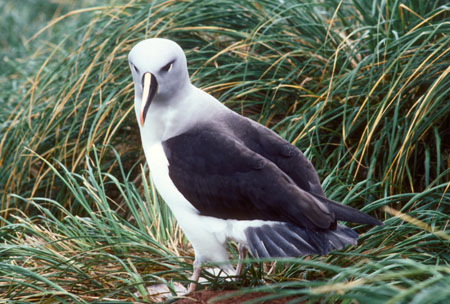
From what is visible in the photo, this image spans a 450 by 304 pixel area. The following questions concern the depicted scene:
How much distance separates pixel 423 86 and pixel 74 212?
6.60ft

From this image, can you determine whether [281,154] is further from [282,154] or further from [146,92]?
[146,92]

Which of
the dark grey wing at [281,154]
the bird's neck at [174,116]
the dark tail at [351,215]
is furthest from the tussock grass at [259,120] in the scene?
the bird's neck at [174,116]

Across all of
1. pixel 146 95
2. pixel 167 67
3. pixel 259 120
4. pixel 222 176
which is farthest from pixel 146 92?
pixel 259 120

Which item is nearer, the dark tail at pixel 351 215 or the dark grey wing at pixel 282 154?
the dark tail at pixel 351 215

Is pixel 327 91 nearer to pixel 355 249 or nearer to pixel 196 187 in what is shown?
pixel 355 249

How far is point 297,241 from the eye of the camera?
7.82 feet

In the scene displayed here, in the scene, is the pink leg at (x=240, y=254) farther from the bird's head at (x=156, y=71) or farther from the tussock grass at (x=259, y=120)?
the bird's head at (x=156, y=71)

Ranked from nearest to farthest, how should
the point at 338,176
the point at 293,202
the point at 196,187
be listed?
the point at 293,202
the point at 196,187
the point at 338,176

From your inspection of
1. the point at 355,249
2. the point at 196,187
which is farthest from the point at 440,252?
the point at 196,187

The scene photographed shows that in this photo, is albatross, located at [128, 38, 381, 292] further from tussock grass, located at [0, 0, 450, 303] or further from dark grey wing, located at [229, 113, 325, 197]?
tussock grass, located at [0, 0, 450, 303]

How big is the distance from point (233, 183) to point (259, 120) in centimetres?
119

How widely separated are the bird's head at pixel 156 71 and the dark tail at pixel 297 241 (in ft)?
2.06

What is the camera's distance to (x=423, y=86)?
11.3ft

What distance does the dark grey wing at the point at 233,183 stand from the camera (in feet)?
7.79
